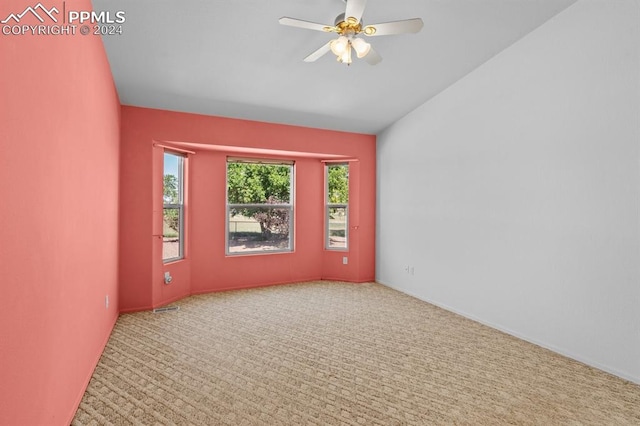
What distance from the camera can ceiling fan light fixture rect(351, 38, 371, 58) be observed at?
8.66 ft

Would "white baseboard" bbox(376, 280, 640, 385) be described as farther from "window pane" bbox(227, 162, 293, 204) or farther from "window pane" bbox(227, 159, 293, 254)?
"window pane" bbox(227, 162, 293, 204)

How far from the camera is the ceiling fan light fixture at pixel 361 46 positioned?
8.66 ft

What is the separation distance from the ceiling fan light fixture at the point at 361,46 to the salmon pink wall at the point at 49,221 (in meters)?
1.90

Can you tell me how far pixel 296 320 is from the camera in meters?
3.75

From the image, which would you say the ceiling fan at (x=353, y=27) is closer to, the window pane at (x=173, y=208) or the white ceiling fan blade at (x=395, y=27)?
the white ceiling fan blade at (x=395, y=27)

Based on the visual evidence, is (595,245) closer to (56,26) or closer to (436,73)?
(436,73)

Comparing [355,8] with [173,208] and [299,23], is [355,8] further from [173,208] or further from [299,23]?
[173,208]

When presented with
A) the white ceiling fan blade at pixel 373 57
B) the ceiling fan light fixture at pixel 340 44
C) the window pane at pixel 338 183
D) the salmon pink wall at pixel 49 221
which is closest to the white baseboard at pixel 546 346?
the window pane at pixel 338 183

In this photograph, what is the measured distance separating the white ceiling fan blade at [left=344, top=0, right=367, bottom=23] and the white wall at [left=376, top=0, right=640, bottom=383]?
2.01 meters

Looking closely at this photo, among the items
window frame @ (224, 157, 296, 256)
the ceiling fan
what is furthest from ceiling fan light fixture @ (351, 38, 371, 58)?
window frame @ (224, 157, 296, 256)

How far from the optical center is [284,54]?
11.0 feet

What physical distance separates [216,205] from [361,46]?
3.26m

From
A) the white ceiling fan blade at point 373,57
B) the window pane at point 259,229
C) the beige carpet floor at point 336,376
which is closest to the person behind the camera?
the beige carpet floor at point 336,376

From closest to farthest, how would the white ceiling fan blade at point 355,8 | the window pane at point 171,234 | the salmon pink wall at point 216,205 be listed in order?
the white ceiling fan blade at point 355,8, the salmon pink wall at point 216,205, the window pane at point 171,234
